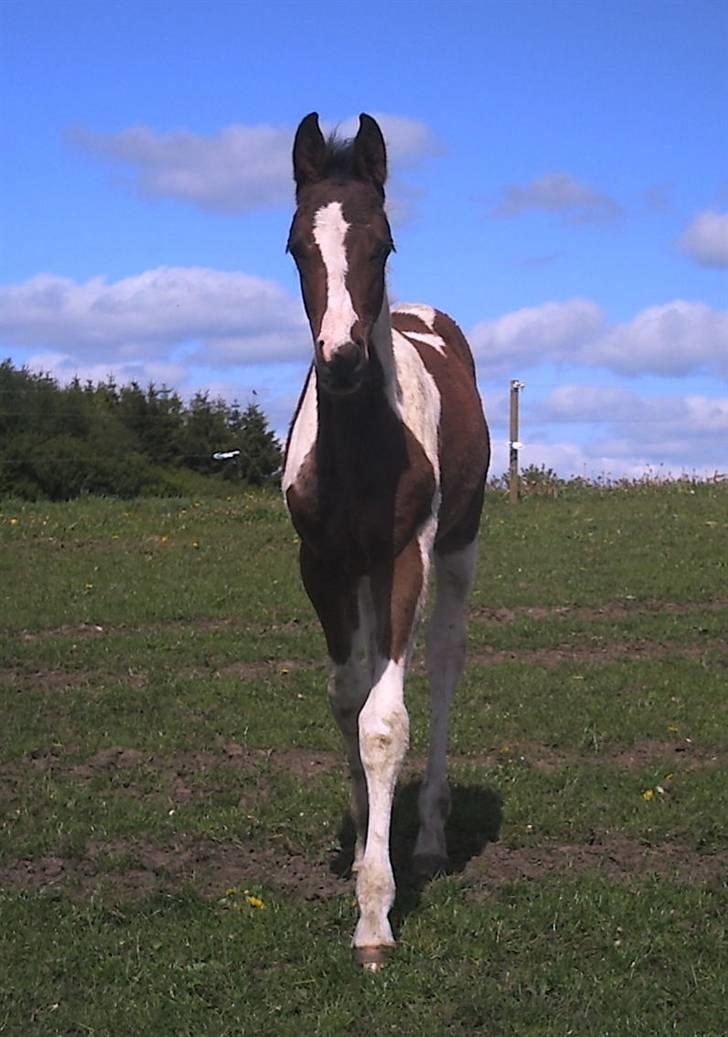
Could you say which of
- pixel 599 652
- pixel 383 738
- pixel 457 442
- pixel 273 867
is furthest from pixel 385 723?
pixel 599 652

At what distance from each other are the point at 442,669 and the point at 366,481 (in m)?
1.63

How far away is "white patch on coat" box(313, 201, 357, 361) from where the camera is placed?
4.71 meters

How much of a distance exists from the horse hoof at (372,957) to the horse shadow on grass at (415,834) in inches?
14.5

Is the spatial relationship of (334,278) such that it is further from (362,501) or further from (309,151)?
(362,501)

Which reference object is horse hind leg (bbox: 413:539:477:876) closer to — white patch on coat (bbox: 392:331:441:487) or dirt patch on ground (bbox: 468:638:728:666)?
white patch on coat (bbox: 392:331:441:487)

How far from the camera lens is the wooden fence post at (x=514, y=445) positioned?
20531 millimetres

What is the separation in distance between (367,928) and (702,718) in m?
4.18

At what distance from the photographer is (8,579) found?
14312mm

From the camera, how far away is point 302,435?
5.80 m

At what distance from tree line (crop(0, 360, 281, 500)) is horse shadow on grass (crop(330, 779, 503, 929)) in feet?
84.7

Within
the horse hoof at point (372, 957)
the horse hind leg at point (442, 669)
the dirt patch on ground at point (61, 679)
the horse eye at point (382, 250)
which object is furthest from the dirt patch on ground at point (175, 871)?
the dirt patch on ground at point (61, 679)

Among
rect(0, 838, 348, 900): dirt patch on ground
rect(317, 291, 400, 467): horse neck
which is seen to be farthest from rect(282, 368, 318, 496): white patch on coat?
rect(0, 838, 348, 900): dirt patch on ground

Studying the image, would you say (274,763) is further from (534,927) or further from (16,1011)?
(16,1011)

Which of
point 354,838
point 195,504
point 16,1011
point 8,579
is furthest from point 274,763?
point 195,504
